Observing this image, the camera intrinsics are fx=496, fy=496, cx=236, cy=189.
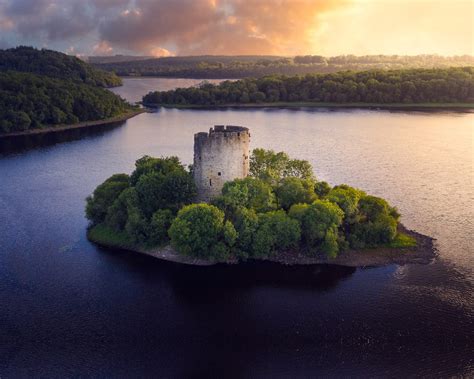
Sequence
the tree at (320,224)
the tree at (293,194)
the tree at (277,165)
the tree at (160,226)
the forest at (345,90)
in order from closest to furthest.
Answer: the tree at (320,224), the tree at (160,226), the tree at (293,194), the tree at (277,165), the forest at (345,90)

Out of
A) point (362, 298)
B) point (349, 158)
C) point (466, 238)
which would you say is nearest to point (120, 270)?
point (362, 298)

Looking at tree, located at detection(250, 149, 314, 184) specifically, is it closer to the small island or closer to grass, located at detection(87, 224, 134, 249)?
the small island

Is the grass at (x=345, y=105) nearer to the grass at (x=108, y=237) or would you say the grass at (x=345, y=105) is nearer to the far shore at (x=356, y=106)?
the far shore at (x=356, y=106)

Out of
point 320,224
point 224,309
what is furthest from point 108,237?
point 320,224

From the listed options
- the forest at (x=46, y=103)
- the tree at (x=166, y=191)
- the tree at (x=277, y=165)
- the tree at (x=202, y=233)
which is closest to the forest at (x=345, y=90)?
the forest at (x=46, y=103)

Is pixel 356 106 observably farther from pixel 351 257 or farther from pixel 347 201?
pixel 351 257

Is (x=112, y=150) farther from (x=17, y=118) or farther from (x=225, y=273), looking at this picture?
(x=225, y=273)

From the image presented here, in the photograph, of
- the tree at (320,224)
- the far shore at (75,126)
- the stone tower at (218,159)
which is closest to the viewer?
the tree at (320,224)
